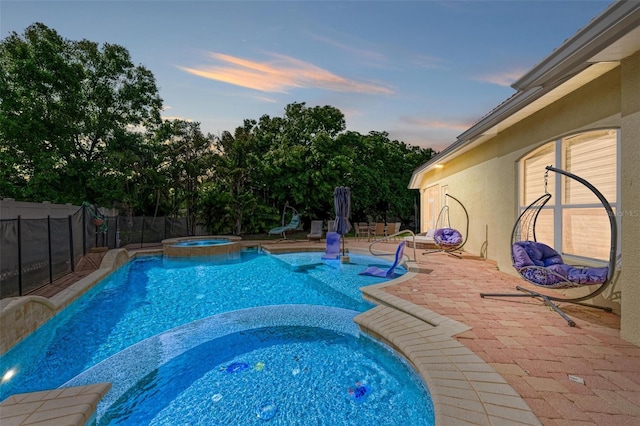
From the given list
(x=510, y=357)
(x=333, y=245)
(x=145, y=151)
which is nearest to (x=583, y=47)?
(x=510, y=357)

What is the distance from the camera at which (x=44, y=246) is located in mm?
5824

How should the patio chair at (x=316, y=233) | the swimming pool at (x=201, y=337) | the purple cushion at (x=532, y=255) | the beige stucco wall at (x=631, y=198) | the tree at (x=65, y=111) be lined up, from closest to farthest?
the beige stucco wall at (x=631, y=198) → the swimming pool at (x=201, y=337) → the purple cushion at (x=532, y=255) → the tree at (x=65, y=111) → the patio chair at (x=316, y=233)

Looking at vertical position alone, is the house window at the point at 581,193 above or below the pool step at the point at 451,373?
above

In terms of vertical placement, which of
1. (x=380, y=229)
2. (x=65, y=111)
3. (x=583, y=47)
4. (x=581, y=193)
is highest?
(x=65, y=111)

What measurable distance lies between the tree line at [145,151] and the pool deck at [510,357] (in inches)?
514

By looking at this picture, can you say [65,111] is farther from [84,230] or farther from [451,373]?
[451,373]

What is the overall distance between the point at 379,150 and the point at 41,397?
67.4 ft

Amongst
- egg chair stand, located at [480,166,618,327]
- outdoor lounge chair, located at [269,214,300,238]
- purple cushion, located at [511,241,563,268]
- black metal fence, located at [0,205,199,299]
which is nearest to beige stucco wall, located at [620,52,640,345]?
egg chair stand, located at [480,166,618,327]

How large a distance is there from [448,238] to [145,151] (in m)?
17.2

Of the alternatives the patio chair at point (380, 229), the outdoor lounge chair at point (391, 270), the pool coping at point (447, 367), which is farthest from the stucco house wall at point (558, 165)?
the patio chair at point (380, 229)

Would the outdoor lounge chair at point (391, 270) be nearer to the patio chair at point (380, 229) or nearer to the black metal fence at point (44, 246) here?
the black metal fence at point (44, 246)

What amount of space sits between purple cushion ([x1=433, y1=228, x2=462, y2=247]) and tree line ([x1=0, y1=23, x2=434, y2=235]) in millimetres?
8949

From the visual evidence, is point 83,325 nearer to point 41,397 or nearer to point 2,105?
point 41,397

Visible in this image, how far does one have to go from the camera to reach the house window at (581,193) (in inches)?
177
